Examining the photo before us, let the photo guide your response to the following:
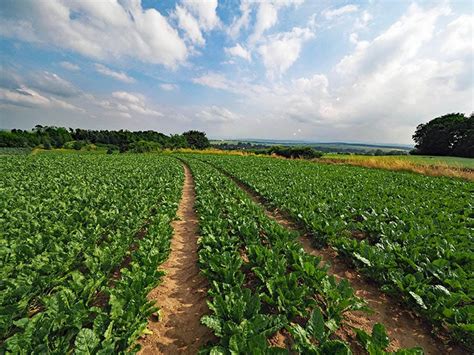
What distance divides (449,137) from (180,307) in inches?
2635

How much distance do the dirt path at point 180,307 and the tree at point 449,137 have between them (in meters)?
57.9

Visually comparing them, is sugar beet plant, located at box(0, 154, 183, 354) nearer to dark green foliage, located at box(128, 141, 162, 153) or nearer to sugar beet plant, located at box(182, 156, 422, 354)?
sugar beet plant, located at box(182, 156, 422, 354)

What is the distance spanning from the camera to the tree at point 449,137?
4234 centimetres

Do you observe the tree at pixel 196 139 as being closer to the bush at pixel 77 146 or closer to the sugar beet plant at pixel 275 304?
the bush at pixel 77 146

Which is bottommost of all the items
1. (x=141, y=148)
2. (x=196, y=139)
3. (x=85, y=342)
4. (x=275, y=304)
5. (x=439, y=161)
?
(x=141, y=148)

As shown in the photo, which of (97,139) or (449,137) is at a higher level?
(449,137)

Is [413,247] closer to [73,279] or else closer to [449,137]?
[73,279]

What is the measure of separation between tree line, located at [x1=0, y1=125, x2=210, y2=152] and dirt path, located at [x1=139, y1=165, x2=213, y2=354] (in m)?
61.8

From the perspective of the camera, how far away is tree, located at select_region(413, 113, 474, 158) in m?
42.3

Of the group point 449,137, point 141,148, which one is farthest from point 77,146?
point 449,137

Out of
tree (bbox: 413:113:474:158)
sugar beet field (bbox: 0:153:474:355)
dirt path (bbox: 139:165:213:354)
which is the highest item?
tree (bbox: 413:113:474:158)

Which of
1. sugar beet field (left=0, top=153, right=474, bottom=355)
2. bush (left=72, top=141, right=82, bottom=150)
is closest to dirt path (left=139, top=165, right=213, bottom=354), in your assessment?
sugar beet field (left=0, top=153, right=474, bottom=355)

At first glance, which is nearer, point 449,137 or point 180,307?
point 180,307

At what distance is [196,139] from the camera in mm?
93250
